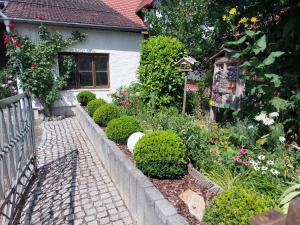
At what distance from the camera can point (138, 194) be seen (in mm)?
2729

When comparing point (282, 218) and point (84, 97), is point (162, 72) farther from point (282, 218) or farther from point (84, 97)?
point (282, 218)

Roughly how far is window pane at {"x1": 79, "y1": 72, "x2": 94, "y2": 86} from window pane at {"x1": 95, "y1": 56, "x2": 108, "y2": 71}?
1.51 feet

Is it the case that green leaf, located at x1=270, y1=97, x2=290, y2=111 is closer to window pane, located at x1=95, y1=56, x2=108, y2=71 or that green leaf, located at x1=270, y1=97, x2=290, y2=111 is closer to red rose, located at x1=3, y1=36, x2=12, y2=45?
window pane, located at x1=95, y1=56, x2=108, y2=71

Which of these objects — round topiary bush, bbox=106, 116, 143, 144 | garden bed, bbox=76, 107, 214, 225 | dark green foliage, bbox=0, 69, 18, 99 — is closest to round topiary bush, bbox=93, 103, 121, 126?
round topiary bush, bbox=106, 116, 143, 144

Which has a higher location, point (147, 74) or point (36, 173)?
point (147, 74)

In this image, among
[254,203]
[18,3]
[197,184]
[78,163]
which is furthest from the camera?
[18,3]

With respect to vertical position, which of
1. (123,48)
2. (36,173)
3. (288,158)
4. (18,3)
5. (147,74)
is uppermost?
(18,3)

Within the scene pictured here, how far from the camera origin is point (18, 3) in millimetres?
9414

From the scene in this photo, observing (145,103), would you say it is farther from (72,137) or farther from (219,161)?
(219,161)

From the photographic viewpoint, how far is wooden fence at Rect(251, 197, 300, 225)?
0.77 meters

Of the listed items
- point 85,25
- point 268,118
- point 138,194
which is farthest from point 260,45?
point 85,25

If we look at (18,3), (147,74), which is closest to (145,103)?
(147,74)

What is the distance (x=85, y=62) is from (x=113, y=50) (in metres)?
1.32

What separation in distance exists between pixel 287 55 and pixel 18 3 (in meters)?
10.0
